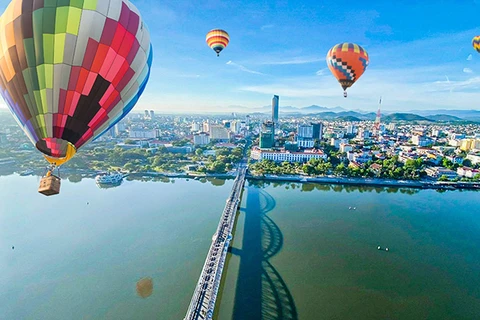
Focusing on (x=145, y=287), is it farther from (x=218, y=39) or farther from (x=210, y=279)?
(x=218, y=39)

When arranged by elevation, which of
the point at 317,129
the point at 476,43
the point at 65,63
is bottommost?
the point at 317,129

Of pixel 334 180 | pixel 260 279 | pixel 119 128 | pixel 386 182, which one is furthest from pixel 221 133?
pixel 260 279

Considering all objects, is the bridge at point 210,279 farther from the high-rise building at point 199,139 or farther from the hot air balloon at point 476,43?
the high-rise building at point 199,139

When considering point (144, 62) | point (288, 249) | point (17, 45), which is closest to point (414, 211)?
point (288, 249)

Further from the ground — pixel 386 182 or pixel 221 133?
pixel 221 133

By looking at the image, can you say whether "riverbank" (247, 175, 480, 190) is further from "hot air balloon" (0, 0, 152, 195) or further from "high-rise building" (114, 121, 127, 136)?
"high-rise building" (114, 121, 127, 136)

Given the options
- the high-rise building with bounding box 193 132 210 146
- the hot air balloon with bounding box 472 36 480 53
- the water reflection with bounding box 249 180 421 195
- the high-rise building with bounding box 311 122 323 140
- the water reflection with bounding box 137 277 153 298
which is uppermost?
the hot air balloon with bounding box 472 36 480 53

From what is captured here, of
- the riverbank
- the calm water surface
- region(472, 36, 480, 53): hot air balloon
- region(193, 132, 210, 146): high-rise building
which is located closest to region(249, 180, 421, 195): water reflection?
the riverbank

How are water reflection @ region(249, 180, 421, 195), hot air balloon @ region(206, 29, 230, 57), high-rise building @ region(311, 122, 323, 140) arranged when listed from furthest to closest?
high-rise building @ region(311, 122, 323, 140) → water reflection @ region(249, 180, 421, 195) → hot air balloon @ region(206, 29, 230, 57)
